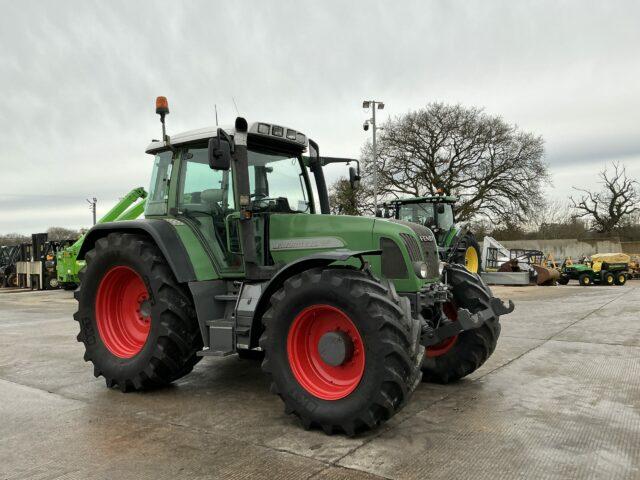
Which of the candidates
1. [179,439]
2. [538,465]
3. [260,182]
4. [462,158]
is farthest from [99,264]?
[462,158]

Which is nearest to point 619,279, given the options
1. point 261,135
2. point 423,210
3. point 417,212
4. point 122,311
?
point 423,210

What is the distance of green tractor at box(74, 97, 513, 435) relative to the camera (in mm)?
3568

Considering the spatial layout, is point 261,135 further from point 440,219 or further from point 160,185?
point 440,219

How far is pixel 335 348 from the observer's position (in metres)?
3.70

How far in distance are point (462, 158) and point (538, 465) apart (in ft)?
96.9

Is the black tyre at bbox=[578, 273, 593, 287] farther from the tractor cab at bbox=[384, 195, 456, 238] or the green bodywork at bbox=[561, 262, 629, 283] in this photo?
the tractor cab at bbox=[384, 195, 456, 238]

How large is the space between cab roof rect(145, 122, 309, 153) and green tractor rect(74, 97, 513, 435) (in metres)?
0.01

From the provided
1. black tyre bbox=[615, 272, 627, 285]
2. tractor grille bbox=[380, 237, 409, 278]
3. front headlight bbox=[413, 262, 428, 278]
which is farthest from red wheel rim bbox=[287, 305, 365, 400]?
black tyre bbox=[615, 272, 627, 285]

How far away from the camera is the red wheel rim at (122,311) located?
5078mm

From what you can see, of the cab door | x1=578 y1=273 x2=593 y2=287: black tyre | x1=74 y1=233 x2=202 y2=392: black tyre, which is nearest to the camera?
x1=74 y1=233 x2=202 y2=392: black tyre

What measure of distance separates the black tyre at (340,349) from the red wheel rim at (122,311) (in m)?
1.85

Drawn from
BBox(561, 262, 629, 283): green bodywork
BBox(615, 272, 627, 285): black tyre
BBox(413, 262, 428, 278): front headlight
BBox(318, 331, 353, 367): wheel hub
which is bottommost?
BBox(615, 272, 627, 285): black tyre

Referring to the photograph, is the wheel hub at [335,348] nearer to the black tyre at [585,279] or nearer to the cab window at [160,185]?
the cab window at [160,185]

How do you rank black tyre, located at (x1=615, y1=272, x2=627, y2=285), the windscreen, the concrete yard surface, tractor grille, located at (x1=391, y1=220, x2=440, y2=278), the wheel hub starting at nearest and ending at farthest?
the concrete yard surface, the wheel hub, tractor grille, located at (x1=391, y1=220, x2=440, y2=278), the windscreen, black tyre, located at (x1=615, y1=272, x2=627, y2=285)
